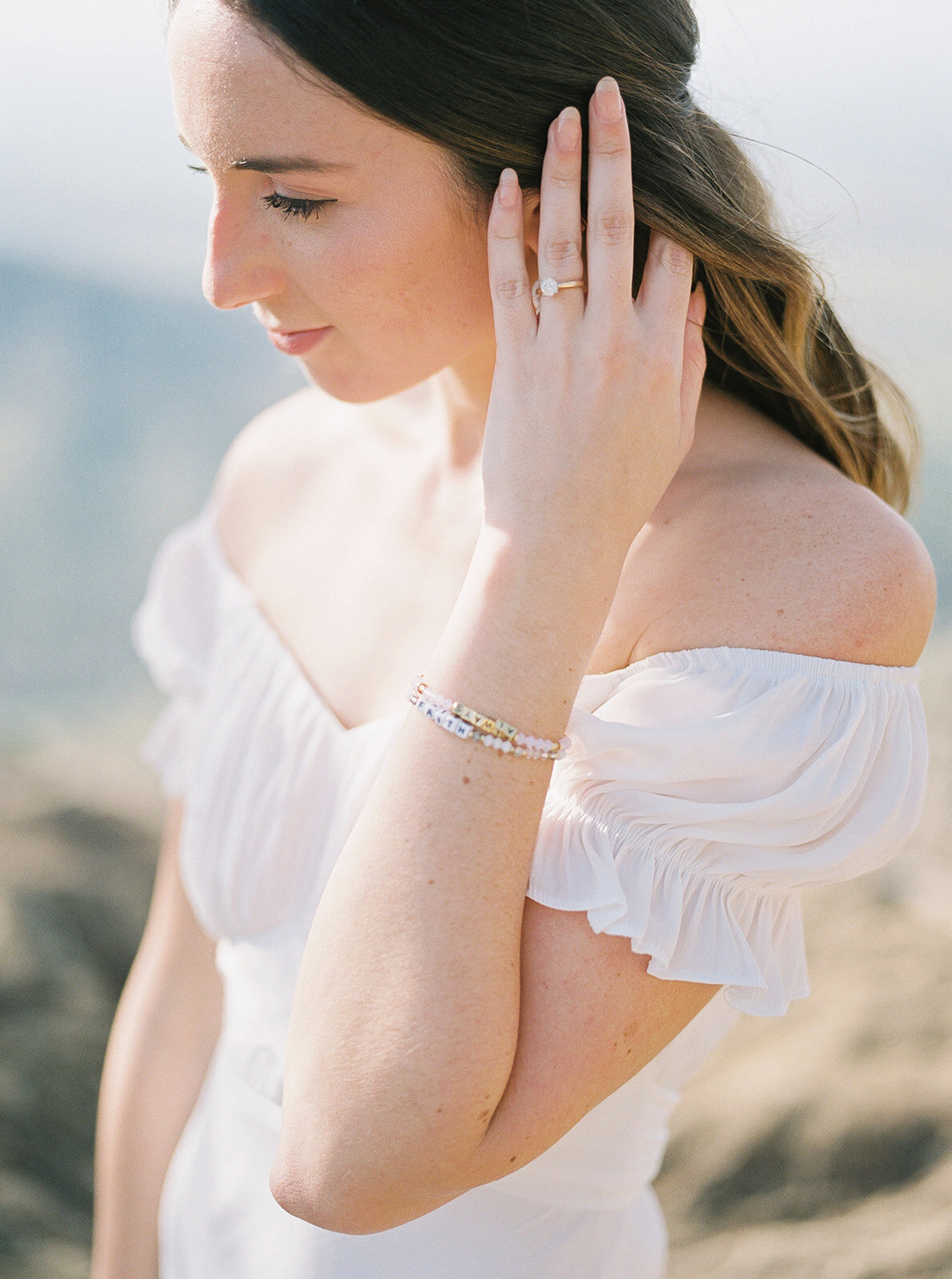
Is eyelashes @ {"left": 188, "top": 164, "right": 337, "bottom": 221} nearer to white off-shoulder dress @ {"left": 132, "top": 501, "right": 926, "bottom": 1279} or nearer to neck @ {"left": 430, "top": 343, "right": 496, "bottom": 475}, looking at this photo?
neck @ {"left": 430, "top": 343, "right": 496, "bottom": 475}

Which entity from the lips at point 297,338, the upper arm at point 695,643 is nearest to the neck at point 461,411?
the lips at point 297,338

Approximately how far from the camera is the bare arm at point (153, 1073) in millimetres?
1635

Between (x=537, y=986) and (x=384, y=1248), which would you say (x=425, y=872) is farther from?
(x=384, y=1248)

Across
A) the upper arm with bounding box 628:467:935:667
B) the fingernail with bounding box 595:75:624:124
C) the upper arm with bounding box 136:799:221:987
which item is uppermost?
the fingernail with bounding box 595:75:624:124

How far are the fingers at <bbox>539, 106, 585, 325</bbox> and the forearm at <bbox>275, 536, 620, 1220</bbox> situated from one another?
0.25 m

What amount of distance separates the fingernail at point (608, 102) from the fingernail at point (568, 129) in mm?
23

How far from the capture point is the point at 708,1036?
4.23 feet

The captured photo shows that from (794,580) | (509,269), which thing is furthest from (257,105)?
(794,580)

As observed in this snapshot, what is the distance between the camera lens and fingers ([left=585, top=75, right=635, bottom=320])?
1018 mm

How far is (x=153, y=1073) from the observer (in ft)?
5.47

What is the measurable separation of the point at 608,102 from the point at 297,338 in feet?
1.37

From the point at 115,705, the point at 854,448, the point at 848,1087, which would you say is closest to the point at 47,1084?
the point at 115,705

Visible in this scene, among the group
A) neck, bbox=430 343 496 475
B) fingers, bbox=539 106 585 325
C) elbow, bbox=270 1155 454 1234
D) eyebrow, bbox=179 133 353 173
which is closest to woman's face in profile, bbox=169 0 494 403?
eyebrow, bbox=179 133 353 173

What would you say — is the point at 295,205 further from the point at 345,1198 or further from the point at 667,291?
the point at 345,1198
